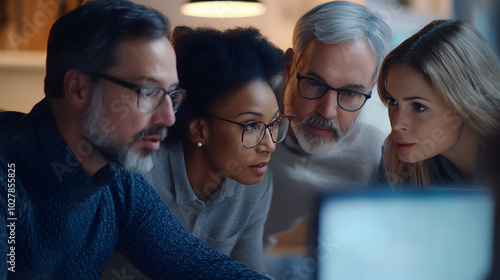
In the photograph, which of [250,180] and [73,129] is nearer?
[73,129]

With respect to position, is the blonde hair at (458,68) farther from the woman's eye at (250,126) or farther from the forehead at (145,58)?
the forehead at (145,58)

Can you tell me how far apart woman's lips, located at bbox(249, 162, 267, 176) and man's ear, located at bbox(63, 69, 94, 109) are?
36cm

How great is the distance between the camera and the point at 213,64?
94cm

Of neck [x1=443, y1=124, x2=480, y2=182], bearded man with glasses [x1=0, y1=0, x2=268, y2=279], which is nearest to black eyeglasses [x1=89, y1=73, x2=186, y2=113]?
bearded man with glasses [x1=0, y1=0, x2=268, y2=279]

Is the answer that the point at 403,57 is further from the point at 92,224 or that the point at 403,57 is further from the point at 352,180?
the point at 92,224

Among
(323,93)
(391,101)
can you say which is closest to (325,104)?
(323,93)

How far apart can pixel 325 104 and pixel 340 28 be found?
0.51ft

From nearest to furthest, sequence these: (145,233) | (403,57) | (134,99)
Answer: (134,99)
(145,233)
(403,57)

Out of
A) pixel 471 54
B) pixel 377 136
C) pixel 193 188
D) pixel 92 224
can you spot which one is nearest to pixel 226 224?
pixel 193 188

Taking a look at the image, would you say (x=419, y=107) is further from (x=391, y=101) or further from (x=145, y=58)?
(x=145, y=58)

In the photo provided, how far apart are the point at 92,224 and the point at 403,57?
68 cm

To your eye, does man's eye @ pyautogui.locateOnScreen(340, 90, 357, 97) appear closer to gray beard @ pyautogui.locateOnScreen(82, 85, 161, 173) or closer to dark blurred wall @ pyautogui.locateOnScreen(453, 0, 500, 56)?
dark blurred wall @ pyautogui.locateOnScreen(453, 0, 500, 56)

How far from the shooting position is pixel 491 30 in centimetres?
109

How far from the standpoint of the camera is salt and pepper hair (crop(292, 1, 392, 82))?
1032mm
